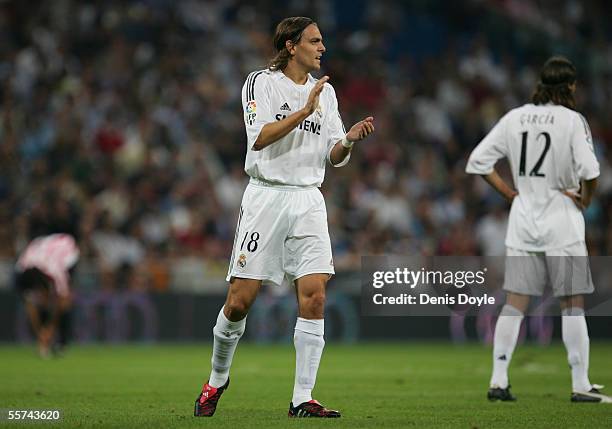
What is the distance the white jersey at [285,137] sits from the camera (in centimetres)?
816

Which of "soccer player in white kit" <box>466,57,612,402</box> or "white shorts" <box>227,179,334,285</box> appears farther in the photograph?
"soccer player in white kit" <box>466,57,612,402</box>

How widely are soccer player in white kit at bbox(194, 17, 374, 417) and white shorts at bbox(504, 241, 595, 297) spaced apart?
2092 millimetres

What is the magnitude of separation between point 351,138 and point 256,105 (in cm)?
68

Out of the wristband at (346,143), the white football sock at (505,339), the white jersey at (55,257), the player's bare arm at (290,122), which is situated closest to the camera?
the player's bare arm at (290,122)

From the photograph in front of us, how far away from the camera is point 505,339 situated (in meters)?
9.63

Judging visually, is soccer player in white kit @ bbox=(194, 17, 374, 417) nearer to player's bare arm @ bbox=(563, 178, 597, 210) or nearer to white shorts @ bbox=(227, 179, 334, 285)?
white shorts @ bbox=(227, 179, 334, 285)

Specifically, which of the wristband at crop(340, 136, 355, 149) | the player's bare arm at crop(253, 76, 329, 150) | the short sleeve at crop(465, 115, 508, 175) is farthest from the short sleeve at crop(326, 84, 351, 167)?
the short sleeve at crop(465, 115, 508, 175)

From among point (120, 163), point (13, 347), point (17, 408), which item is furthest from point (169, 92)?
point (17, 408)

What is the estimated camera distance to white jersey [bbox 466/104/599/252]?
374 inches

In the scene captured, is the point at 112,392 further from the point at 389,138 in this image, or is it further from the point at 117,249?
the point at 389,138

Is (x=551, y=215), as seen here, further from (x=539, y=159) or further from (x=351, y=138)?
(x=351, y=138)

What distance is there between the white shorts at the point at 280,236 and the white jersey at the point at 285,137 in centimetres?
11

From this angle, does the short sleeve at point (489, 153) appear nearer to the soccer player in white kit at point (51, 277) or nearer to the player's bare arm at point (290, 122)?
the player's bare arm at point (290, 122)

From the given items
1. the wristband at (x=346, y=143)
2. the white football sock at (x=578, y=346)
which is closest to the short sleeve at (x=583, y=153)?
the white football sock at (x=578, y=346)
